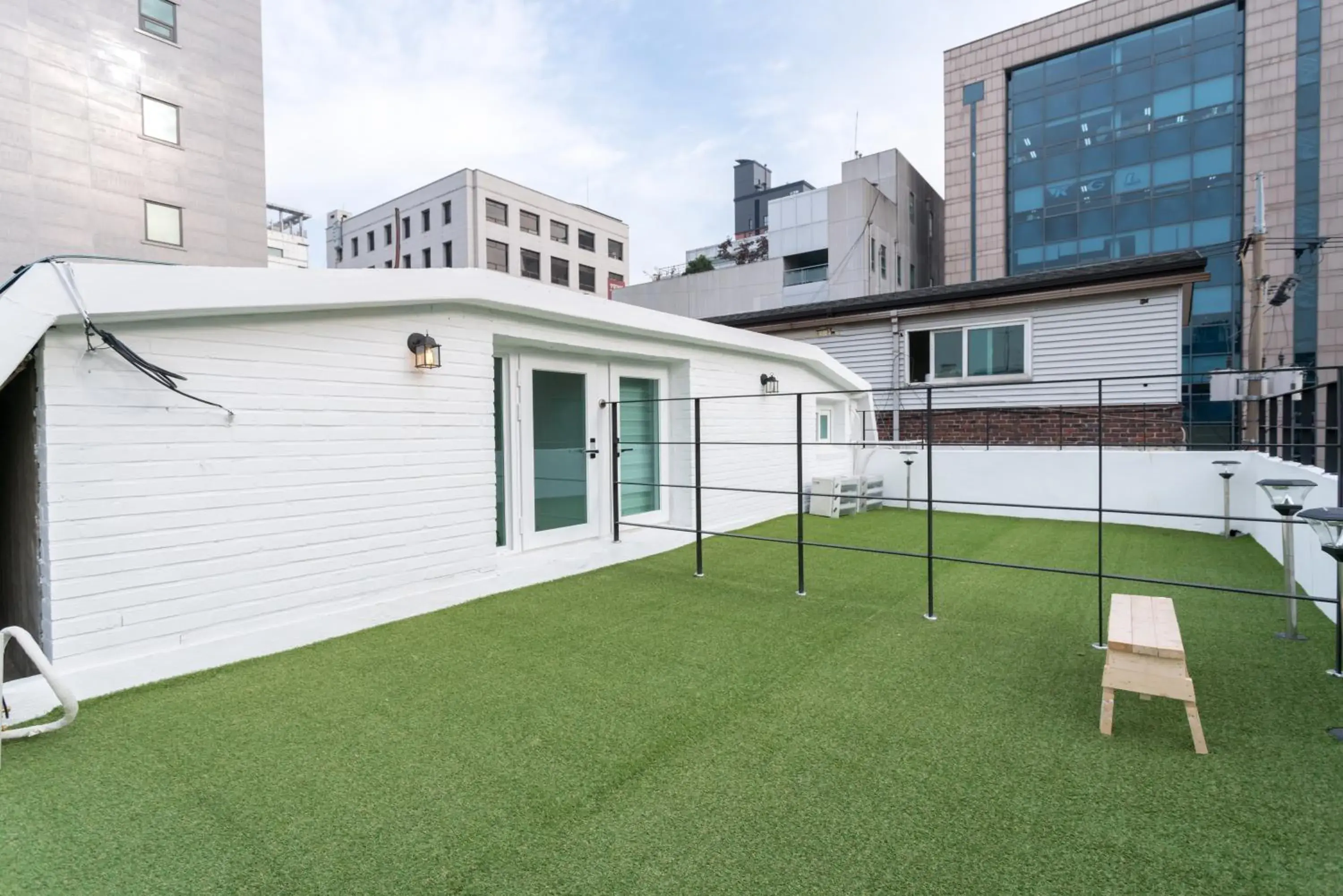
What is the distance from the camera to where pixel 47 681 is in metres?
2.80

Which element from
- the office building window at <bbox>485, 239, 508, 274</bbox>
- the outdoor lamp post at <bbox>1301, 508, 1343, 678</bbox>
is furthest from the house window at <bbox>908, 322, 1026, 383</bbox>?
the office building window at <bbox>485, 239, 508, 274</bbox>

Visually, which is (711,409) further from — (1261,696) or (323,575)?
(1261,696)

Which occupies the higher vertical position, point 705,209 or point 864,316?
point 705,209

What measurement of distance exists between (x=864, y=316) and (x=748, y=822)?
1187 cm

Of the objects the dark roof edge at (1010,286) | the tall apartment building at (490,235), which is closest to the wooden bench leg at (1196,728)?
the dark roof edge at (1010,286)

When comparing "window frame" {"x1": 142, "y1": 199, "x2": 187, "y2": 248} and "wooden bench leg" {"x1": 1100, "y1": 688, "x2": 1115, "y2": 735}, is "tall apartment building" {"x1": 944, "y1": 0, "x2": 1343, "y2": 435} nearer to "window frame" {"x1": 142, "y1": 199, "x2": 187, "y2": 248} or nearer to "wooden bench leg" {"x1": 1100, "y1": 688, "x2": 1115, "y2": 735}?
"wooden bench leg" {"x1": 1100, "y1": 688, "x2": 1115, "y2": 735}

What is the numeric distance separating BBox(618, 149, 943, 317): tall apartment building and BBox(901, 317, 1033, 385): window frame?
49.0 ft

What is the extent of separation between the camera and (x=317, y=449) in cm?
455

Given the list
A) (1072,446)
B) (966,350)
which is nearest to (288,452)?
(1072,446)

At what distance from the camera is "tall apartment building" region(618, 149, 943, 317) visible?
2788cm

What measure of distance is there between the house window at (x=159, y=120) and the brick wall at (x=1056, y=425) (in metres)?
21.1

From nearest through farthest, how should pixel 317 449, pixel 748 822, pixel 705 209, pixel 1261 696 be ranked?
pixel 748 822
pixel 1261 696
pixel 317 449
pixel 705 209

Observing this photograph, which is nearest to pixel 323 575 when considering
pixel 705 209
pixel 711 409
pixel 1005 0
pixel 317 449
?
pixel 317 449

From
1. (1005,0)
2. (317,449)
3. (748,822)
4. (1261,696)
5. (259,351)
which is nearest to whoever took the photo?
(748,822)
